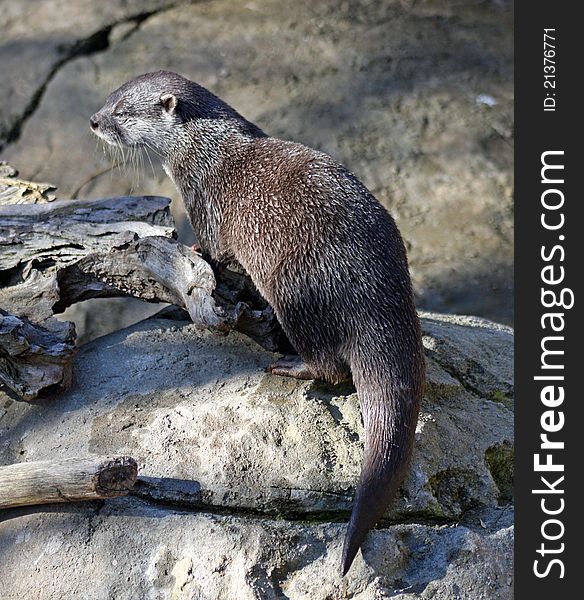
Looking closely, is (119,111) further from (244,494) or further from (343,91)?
(343,91)

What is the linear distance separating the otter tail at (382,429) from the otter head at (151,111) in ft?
4.02

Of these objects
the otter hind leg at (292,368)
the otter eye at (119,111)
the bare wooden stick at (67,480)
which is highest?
the otter eye at (119,111)

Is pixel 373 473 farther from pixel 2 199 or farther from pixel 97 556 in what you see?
pixel 2 199

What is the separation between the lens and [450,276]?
179 inches

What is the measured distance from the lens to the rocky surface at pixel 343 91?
473 centimetres

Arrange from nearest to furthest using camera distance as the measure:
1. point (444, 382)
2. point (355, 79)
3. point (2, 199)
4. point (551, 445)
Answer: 1. point (551, 445)
2. point (444, 382)
3. point (2, 199)
4. point (355, 79)

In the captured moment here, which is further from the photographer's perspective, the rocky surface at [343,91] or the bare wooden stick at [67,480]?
the rocky surface at [343,91]

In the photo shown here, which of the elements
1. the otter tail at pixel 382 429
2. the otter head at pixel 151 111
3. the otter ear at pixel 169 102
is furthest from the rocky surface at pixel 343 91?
the otter tail at pixel 382 429

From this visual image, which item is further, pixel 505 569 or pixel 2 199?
pixel 2 199

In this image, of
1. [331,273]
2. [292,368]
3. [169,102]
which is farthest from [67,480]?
[169,102]

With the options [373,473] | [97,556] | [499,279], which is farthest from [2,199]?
[499,279]

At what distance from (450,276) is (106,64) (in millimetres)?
2580

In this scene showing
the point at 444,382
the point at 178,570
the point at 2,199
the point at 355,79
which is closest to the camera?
the point at 178,570

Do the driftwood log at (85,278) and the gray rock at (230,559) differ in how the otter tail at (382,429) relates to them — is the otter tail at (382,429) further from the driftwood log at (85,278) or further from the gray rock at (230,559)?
the driftwood log at (85,278)
